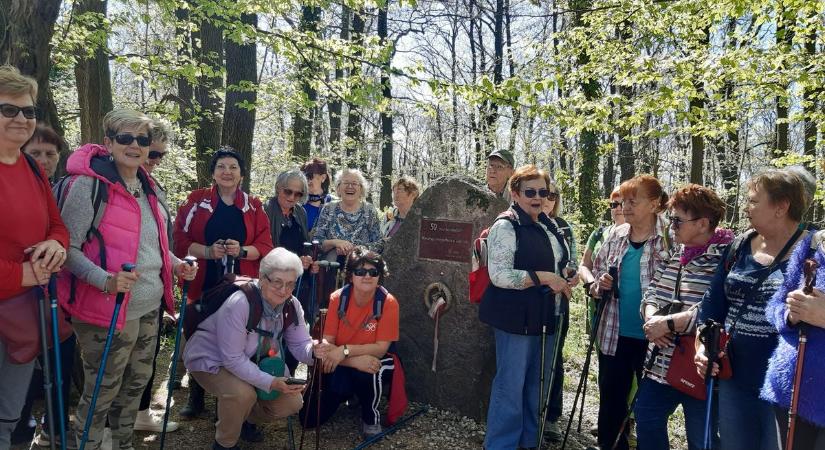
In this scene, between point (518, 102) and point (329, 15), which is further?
point (329, 15)

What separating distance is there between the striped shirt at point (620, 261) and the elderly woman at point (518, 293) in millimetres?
336

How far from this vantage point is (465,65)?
21.2 metres

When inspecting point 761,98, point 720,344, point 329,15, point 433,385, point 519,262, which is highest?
point 329,15

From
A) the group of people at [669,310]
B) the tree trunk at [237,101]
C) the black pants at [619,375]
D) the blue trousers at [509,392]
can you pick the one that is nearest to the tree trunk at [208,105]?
the tree trunk at [237,101]

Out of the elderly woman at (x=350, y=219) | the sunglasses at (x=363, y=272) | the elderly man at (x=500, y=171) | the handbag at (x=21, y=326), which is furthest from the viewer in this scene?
the elderly woman at (x=350, y=219)

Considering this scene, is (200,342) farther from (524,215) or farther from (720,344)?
Answer: (720,344)

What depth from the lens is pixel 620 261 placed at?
3.89 m

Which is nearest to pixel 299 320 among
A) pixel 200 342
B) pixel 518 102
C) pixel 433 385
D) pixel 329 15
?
pixel 200 342

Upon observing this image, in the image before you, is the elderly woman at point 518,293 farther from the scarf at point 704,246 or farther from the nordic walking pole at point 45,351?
the nordic walking pole at point 45,351

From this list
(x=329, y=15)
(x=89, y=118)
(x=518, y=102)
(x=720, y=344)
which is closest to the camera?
(x=720, y=344)

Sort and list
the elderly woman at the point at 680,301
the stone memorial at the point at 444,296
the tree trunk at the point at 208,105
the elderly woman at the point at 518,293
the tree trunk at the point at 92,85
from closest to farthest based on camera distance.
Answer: the elderly woman at the point at 680,301 < the elderly woman at the point at 518,293 < the stone memorial at the point at 444,296 < the tree trunk at the point at 92,85 < the tree trunk at the point at 208,105

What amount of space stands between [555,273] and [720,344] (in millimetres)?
1235

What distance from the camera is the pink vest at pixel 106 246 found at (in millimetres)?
2900

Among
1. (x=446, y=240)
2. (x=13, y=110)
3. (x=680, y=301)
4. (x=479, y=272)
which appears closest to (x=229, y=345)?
(x=13, y=110)
